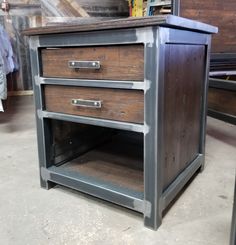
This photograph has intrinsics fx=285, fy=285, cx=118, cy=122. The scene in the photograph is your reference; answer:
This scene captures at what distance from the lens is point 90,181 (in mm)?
1154

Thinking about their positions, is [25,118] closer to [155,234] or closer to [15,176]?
[15,176]

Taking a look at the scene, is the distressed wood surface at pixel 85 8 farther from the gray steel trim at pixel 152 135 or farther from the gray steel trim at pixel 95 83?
the gray steel trim at pixel 152 135

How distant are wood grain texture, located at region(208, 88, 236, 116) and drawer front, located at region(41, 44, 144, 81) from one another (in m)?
1.05

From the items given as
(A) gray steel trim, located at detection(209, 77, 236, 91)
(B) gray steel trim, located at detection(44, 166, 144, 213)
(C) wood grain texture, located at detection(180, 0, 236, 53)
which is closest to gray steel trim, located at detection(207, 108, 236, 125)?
(A) gray steel trim, located at detection(209, 77, 236, 91)

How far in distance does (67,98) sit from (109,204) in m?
0.46

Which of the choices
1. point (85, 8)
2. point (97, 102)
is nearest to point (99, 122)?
point (97, 102)

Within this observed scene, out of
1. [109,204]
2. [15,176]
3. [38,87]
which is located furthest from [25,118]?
[109,204]

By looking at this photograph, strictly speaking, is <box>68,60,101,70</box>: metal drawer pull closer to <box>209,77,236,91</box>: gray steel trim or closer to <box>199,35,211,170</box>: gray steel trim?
<box>199,35,211,170</box>: gray steel trim

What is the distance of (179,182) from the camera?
1152 mm

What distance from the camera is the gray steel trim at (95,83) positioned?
917 mm

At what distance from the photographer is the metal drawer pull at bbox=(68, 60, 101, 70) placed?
0.99 metres

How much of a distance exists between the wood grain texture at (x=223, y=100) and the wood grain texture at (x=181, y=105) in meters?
0.52

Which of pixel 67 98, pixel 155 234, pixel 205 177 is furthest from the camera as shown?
pixel 205 177

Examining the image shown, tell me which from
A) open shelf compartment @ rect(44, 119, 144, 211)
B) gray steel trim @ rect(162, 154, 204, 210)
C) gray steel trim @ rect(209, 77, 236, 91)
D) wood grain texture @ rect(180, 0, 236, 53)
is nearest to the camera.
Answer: gray steel trim @ rect(162, 154, 204, 210)
